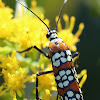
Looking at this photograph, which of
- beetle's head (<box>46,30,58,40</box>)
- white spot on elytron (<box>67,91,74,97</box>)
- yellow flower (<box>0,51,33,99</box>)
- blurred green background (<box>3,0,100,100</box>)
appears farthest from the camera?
blurred green background (<box>3,0,100,100</box>)

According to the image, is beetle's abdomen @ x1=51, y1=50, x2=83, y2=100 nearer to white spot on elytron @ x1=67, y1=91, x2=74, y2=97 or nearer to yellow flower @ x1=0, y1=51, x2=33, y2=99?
white spot on elytron @ x1=67, y1=91, x2=74, y2=97

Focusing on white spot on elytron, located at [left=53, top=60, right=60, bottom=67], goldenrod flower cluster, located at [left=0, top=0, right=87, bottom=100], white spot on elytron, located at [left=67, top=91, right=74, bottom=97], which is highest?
goldenrod flower cluster, located at [left=0, top=0, right=87, bottom=100]

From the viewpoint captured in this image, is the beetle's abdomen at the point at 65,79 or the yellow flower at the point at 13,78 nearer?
the beetle's abdomen at the point at 65,79

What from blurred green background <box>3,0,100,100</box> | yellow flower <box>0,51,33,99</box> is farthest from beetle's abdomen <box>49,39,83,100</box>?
blurred green background <box>3,0,100,100</box>

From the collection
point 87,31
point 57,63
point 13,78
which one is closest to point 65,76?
point 57,63

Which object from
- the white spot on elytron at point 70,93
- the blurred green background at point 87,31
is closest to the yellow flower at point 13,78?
the white spot on elytron at point 70,93

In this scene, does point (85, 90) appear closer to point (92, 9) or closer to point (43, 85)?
point (43, 85)

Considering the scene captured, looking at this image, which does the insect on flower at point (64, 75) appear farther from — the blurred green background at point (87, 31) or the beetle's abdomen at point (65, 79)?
the blurred green background at point (87, 31)
